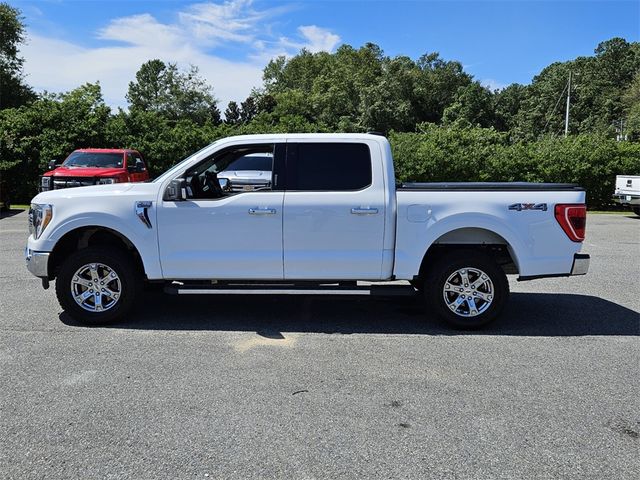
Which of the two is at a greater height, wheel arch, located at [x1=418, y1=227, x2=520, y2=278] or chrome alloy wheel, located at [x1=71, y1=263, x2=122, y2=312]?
wheel arch, located at [x1=418, y1=227, x2=520, y2=278]

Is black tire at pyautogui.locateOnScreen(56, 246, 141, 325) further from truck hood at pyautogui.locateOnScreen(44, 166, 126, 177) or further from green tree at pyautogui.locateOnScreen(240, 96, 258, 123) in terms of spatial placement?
green tree at pyautogui.locateOnScreen(240, 96, 258, 123)

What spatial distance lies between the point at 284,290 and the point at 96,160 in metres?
11.3

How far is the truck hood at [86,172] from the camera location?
14.2m

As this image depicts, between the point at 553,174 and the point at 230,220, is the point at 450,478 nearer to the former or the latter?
the point at 230,220

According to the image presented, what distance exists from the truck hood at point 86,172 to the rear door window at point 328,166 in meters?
9.71

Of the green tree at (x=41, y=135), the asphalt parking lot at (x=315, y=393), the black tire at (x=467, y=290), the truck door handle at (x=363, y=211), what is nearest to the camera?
the asphalt parking lot at (x=315, y=393)

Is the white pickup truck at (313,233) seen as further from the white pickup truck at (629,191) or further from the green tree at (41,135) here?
the green tree at (41,135)

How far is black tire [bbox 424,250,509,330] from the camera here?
19.3 feet

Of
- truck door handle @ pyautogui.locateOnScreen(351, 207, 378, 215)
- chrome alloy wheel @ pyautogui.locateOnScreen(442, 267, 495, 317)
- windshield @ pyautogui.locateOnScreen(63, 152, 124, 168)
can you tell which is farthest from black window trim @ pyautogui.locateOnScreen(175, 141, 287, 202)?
windshield @ pyautogui.locateOnScreen(63, 152, 124, 168)

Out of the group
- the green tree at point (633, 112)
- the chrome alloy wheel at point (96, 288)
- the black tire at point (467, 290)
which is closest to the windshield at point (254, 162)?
the chrome alloy wheel at point (96, 288)

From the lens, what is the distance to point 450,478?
10.4 ft

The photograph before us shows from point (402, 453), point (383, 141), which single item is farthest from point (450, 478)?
point (383, 141)

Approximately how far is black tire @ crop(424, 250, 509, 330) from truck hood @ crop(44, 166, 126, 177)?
423 inches

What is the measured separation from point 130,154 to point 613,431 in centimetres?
1470
